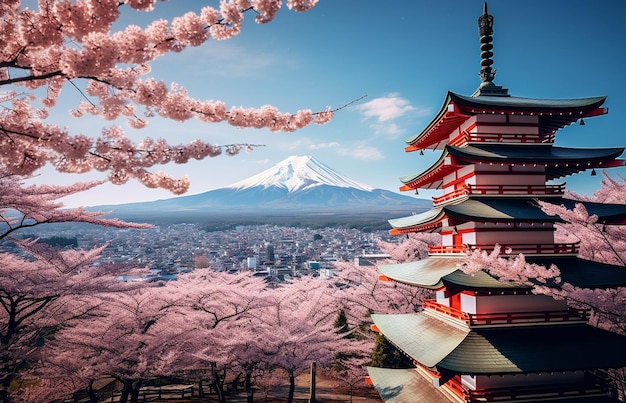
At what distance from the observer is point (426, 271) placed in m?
9.91

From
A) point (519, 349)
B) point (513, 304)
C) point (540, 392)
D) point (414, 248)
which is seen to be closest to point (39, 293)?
point (519, 349)

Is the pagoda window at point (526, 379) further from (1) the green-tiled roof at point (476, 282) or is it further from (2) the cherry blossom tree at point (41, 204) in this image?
(2) the cherry blossom tree at point (41, 204)

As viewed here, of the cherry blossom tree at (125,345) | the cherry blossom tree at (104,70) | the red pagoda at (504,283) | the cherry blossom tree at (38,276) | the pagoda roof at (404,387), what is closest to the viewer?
the cherry blossom tree at (104,70)

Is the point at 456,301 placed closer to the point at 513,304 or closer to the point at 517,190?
the point at 513,304

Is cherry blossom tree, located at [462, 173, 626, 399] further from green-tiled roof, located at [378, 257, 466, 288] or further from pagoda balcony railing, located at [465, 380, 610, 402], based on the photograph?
pagoda balcony railing, located at [465, 380, 610, 402]

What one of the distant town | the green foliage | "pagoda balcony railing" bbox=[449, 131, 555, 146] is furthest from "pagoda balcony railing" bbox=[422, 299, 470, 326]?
the distant town

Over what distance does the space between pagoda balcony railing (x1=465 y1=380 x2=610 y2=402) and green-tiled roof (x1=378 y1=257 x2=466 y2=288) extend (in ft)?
7.88

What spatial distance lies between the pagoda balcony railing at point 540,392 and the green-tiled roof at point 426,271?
2402 millimetres

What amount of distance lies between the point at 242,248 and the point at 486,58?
352 feet

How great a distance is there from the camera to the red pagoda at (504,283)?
7.71 m

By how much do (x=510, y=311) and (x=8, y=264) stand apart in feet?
53.5

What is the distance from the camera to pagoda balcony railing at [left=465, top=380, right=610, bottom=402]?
25.5 feet

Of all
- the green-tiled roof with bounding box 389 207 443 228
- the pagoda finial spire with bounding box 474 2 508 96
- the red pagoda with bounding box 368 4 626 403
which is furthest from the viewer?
the pagoda finial spire with bounding box 474 2 508 96

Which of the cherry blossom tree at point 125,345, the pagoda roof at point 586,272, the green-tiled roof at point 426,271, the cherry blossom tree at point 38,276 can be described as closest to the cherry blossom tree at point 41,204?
the cherry blossom tree at point 38,276
